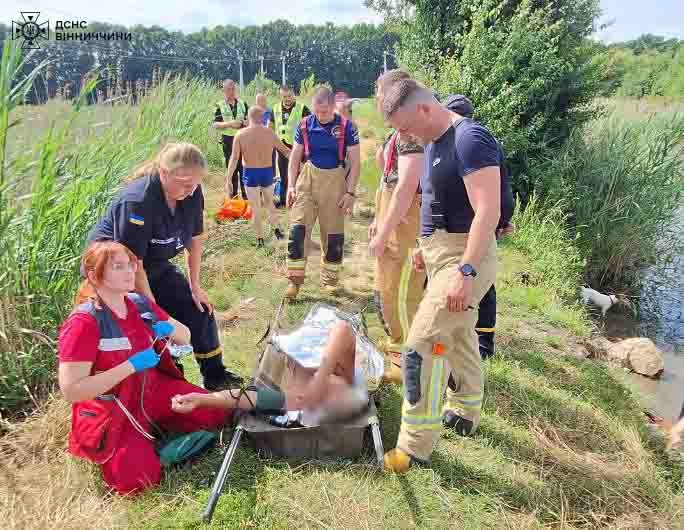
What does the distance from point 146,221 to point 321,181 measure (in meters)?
2.31

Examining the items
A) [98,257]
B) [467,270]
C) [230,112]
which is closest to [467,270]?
[467,270]

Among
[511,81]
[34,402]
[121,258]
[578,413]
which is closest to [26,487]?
[34,402]

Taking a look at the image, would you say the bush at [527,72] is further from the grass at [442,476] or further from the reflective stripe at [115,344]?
the reflective stripe at [115,344]

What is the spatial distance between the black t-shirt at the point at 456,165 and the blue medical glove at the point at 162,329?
4.71ft

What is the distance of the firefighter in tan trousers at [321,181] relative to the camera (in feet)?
15.7

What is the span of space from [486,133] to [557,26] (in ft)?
18.3

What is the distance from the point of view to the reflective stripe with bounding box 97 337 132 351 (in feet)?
7.83

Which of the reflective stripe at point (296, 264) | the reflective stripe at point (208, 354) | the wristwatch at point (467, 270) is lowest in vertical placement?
the reflective stripe at point (208, 354)

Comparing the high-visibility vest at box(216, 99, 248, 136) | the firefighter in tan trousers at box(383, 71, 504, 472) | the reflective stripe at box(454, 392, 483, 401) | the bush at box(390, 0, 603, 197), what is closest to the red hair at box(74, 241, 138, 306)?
the firefighter in tan trousers at box(383, 71, 504, 472)

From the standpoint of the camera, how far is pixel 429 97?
2.39 meters

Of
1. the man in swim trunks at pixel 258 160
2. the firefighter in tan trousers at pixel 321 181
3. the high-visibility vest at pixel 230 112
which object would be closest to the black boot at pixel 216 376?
the firefighter in tan trousers at pixel 321 181

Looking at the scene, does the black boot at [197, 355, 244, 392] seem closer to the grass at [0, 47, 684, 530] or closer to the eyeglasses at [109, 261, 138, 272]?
the grass at [0, 47, 684, 530]

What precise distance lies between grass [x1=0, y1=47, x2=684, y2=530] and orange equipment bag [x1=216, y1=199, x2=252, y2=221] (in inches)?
132

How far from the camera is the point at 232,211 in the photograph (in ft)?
24.9
